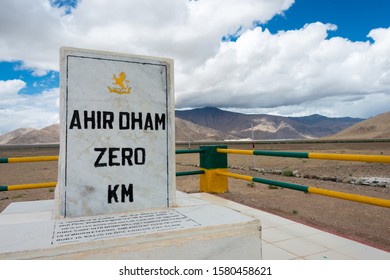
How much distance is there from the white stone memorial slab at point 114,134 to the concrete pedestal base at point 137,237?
0.26 m

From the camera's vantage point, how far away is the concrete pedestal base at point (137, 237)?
2.11m

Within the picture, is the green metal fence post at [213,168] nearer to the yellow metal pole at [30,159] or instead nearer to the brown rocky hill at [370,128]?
the yellow metal pole at [30,159]

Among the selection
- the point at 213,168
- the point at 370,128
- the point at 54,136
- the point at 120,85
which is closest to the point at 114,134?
the point at 120,85

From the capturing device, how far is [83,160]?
3.07 meters

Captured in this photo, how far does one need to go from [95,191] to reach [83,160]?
322 mm

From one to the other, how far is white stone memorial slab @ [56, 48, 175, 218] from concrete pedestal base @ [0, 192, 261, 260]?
0.26 m

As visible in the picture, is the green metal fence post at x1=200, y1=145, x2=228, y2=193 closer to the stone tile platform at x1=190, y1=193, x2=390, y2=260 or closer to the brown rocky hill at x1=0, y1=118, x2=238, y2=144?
the stone tile platform at x1=190, y1=193, x2=390, y2=260

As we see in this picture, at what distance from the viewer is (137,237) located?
7.32 feet

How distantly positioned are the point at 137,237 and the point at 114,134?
127cm

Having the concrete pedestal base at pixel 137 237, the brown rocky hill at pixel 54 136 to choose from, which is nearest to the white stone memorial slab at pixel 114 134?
the concrete pedestal base at pixel 137 237

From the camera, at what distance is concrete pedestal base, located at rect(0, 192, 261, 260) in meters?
2.11

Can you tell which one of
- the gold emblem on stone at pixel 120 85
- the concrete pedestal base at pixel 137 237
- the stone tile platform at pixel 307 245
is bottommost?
the stone tile platform at pixel 307 245
